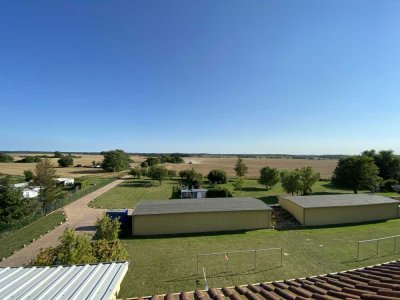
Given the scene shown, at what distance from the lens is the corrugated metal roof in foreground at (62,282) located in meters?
6.07

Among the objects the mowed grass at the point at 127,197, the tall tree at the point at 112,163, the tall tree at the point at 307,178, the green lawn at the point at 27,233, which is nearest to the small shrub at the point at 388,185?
the tall tree at the point at 307,178

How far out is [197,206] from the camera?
24297 millimetres

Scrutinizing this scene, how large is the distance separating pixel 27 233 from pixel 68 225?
3.34m

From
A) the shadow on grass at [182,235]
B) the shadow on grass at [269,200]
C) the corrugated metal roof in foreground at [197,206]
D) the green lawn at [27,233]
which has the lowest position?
the green lawn at [27,233]

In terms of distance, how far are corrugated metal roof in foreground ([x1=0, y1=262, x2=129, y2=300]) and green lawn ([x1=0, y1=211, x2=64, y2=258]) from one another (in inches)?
538

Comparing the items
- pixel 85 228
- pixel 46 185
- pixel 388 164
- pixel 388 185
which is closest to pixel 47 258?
pixel 85 228

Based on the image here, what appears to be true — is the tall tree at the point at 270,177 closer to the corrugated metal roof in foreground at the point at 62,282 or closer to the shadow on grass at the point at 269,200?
the shadow on grass at the point at 269,200

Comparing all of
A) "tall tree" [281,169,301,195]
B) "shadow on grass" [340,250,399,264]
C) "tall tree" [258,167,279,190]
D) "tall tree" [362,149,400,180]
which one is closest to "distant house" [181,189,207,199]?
"tall tree" [281,169,301,195]

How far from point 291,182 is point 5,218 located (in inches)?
1331

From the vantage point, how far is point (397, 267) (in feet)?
26.7

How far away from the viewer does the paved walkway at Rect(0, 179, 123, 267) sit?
55.6ft

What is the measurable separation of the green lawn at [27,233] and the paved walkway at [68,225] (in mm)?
764

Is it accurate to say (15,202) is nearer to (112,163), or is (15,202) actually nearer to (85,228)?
(85,228)

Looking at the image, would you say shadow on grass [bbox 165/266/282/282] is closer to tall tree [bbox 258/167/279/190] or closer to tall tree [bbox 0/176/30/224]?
tall tree [bbox 0/176/30/224]
